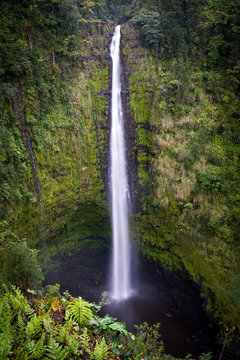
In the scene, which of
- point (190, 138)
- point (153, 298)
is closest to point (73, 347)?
point (153, 298)

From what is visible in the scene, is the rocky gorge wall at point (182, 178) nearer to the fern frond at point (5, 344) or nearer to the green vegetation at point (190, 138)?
the green vegetation at point (190, 138)

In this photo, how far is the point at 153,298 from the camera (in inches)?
578

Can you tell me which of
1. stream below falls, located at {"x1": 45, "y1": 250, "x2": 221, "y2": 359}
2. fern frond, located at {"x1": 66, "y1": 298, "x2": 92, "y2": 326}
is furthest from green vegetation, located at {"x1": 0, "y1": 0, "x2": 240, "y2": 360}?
fern frond, located at {"x1": 66, "y1": 298, "x2": 92, "y2": 326}

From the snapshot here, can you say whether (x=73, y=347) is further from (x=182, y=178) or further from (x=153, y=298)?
(x=153, y=298)

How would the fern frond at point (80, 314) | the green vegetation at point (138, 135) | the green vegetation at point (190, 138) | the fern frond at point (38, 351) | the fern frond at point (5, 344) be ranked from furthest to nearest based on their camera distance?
the green vegetation at point (190, 138)
the green vegetation at point (138, 135)
the fern frond at point (80, 314)
the fern frond at point (38, 351)
the fern frond at point (5, 344)

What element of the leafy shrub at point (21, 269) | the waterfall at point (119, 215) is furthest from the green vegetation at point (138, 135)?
the waterfall at point (119, 215)

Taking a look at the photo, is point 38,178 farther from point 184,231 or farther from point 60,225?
point 184,231

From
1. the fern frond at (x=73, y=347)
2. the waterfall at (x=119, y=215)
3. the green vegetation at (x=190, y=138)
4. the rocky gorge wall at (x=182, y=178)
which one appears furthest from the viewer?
the waterfall at (x=119, y=215)

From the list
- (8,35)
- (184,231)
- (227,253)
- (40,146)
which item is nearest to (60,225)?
(40,146)

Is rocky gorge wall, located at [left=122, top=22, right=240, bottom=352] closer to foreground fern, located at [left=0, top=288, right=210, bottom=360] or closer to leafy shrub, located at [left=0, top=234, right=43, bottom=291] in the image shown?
leafy shrub, located at [left=0, top=234, right=43, bottom=291]

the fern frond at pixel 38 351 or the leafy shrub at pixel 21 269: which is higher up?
the leafy shrub at pixel 21 269

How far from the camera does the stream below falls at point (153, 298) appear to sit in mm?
11789

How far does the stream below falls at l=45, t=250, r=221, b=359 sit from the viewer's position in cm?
1179

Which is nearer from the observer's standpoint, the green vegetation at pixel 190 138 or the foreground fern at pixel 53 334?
the foreground fern at pixel 53 334
